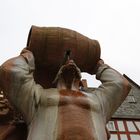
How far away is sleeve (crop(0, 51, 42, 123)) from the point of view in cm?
400

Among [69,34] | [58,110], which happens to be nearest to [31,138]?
[58,110]

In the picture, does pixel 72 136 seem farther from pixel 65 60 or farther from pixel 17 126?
pixel 65 60

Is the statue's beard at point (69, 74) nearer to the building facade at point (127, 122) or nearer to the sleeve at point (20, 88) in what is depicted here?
the sleeve at point (20, 88)

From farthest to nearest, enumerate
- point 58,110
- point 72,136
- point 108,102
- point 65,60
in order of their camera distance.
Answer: point 65,60 < point 108,102 < point 58,110 < point 72,136

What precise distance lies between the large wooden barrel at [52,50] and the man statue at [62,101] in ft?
0.85

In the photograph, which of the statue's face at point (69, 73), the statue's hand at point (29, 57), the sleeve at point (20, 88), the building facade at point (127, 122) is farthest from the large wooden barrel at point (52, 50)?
the building facade at point (127, 122)

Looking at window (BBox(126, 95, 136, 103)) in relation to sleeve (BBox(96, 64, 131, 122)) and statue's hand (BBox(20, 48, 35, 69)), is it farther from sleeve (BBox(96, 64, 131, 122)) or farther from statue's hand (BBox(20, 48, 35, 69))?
statue's hand (BBox(20, 48, 35, 69))

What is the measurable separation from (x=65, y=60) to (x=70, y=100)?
734 millimetres

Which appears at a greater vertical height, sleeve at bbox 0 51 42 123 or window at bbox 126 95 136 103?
sleeve at bbox 0 51 42 123

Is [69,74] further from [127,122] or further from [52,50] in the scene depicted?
[127,122]

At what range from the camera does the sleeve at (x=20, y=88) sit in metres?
4.00

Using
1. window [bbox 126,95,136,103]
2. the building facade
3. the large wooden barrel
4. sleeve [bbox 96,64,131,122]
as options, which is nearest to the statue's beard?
sleeve [bbox 96,64,131,122]

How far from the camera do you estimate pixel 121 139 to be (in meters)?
14.0

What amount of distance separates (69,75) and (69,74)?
1cm
